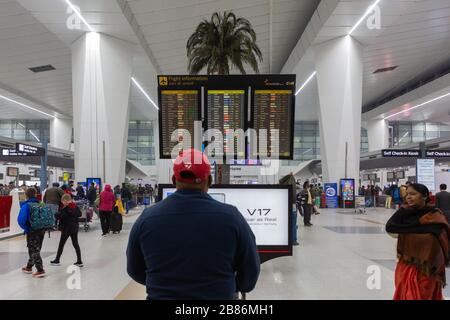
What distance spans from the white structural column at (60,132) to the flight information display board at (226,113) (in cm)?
4356

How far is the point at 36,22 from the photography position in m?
21.7

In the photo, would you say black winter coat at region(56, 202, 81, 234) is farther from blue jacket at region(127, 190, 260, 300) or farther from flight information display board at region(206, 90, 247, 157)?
blue jacket at region(127, 190, 260, 300)


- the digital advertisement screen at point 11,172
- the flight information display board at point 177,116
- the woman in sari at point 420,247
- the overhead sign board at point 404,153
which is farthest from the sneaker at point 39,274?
the digital advertisement screen at point 11,172

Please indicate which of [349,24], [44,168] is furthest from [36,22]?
[349,24]

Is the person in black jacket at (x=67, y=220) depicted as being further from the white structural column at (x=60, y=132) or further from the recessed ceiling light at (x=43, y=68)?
the white structural column at (x=60, y=132)

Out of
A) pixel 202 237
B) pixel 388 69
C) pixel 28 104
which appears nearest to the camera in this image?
pixel 202 237

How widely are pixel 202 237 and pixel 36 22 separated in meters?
23.4

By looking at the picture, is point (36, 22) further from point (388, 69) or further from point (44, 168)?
point (388, 69)

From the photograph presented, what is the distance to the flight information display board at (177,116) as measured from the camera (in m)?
5.64

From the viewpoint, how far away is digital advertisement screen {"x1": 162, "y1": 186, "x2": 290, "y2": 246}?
4.53 meters

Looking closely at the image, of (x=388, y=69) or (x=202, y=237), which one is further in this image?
(x=388, y=69)

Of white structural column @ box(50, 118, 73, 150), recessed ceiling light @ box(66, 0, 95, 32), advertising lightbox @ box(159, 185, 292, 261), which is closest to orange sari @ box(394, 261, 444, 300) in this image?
advertising lightbox @ box(159, 185, 292, 261)

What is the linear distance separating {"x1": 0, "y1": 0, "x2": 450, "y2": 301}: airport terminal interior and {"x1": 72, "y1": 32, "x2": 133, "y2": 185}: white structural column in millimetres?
72

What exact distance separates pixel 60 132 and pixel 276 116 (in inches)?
1779
